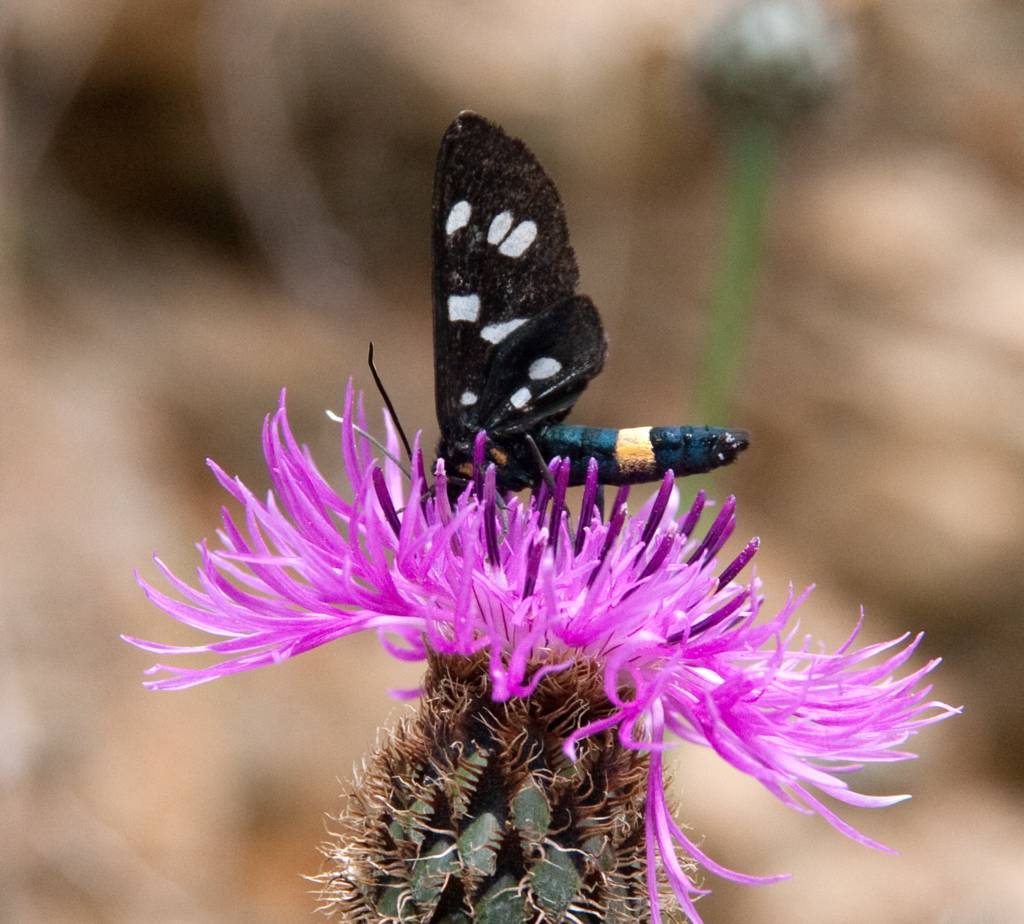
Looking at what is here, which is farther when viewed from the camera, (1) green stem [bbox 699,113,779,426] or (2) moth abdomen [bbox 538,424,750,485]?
(1) green stem [bbox 699,113,779,426]

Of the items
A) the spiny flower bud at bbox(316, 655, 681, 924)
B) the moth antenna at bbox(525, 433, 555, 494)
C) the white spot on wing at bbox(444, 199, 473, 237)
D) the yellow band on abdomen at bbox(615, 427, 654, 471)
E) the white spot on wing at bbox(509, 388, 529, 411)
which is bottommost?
the spiny flower bud at bbox(316, 655, 681, 924)

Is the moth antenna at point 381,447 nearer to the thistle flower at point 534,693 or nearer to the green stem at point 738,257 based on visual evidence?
the thistle flower at point 534,693

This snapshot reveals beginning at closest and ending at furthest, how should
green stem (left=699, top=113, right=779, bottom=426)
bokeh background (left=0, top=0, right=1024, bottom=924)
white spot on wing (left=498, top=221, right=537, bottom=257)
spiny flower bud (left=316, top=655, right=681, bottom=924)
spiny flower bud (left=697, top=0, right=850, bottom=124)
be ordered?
spiny flower bud (left=316, top=655, right=681, bottom=924) → white spot on wing (left=498, top=221, right=537, bottom=257) → green stem (left=699, top=113, right=779, bottom=426) → spiny flower bud (left=697, top=0, right=850, bottom=124) → bokeh background (left=0, top=0, right=1024, bottom=924)

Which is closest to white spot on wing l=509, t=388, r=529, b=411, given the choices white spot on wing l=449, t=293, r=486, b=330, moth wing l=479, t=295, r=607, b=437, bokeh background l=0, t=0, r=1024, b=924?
moth wing l=479, t=295, r=607, b=437

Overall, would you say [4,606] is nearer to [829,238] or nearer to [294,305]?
[294,305]

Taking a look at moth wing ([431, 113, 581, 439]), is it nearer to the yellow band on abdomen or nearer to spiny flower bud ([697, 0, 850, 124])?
the yellow band on abdomen

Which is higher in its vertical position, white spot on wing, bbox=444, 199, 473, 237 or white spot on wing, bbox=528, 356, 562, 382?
white spot on wing, bbox=444, 199, 473, 237

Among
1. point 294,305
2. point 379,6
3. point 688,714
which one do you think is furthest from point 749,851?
point 379,6
